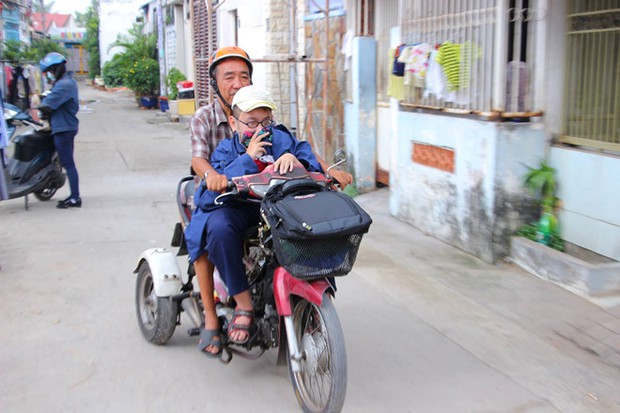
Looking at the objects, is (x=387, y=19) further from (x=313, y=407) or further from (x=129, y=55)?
(x=129, y=55)

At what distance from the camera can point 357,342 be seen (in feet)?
14.4

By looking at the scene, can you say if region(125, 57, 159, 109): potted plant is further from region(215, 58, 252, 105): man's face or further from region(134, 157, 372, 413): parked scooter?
region(134, 157, 372, 413): parked scooter

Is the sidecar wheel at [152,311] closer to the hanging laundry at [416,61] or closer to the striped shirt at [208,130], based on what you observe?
the striped shirt at [208,130]

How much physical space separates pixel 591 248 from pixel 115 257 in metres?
4.18

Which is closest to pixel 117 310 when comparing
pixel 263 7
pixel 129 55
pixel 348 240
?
pixel 348 240

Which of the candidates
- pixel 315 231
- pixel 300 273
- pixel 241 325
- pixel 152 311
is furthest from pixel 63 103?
pixel 315 231

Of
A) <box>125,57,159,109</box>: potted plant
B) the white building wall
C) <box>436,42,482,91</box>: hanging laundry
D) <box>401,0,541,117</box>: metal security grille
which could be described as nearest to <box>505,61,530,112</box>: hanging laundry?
<box>401,0,541,117</box>: metal security grille

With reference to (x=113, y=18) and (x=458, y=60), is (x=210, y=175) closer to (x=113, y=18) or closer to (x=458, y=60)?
(x=458, y=60)

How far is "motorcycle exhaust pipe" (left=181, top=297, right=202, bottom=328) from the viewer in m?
4.05

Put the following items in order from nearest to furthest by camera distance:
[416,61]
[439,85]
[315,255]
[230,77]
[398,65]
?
[315,255], [230,77], [439,85], [416,61], [398,65]

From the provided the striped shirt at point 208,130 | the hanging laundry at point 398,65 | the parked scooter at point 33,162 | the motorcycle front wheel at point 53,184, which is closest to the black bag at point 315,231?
the striped shirt at point 208,130

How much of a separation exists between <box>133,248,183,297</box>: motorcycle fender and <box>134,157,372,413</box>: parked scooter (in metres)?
0.31

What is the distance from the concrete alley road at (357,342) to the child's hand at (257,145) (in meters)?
1.29

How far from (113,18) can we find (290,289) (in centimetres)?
4154
